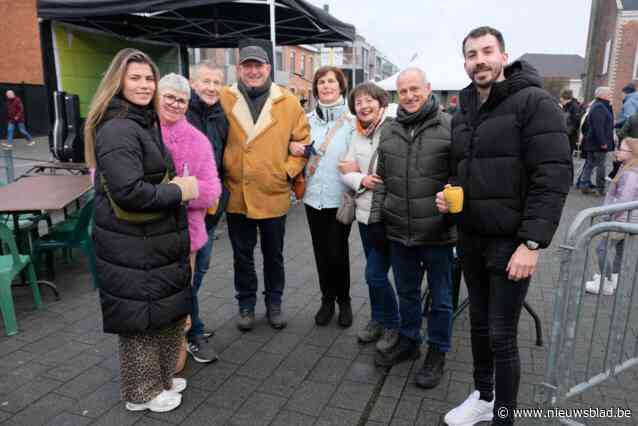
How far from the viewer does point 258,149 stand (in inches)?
137

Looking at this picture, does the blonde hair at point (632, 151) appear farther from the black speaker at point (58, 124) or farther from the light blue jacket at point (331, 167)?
the black speaker at point (58, 124)

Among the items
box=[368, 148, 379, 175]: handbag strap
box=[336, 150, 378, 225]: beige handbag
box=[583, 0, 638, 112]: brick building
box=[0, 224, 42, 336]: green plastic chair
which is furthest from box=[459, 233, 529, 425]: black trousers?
box=[583, 0, 638, 112]: brick building

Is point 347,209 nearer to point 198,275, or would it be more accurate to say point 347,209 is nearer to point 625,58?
point 198,275

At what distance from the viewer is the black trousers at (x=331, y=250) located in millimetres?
3713

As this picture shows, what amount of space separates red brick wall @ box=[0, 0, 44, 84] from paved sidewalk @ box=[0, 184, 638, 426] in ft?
63.2

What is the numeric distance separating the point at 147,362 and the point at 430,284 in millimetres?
1704

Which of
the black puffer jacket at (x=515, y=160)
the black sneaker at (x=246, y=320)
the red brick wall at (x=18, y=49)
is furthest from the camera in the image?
the red brick wall at (x=18, y=49)

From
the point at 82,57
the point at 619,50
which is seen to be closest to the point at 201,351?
the point at 82,57

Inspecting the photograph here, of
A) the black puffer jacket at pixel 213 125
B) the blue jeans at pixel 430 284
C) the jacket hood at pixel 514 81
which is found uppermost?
the jacket hood at pixel 514 81

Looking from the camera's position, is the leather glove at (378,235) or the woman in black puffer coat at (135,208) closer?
the woman in black puffer coat at (135,208)

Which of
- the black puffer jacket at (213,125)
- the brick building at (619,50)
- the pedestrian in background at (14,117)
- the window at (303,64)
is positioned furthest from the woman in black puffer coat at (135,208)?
the window at (303,64)

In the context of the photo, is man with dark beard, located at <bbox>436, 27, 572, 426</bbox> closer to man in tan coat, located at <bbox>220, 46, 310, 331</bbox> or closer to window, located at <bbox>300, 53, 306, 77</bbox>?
man in tan coat, located at <bbox>220, 46, 310, 331</bbox>

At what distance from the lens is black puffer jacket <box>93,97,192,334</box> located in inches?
91.2

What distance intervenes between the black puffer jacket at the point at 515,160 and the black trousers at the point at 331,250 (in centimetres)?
140
